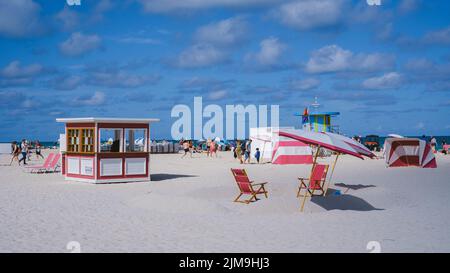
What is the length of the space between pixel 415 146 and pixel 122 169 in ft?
50.5

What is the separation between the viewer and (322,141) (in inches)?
452

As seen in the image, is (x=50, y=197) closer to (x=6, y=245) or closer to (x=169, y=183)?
(x=169, y=183)

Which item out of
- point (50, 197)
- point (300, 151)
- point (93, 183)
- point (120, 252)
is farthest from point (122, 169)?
point (300, 151)

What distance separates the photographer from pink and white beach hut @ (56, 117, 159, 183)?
18594 mm

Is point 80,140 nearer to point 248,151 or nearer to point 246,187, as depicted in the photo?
point 246,187

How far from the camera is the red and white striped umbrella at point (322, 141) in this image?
11.2 meters

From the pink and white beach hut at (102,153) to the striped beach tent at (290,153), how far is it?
11.5 metres

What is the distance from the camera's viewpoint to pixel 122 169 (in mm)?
19094

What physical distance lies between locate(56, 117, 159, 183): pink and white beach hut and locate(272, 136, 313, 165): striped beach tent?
11.5 metres

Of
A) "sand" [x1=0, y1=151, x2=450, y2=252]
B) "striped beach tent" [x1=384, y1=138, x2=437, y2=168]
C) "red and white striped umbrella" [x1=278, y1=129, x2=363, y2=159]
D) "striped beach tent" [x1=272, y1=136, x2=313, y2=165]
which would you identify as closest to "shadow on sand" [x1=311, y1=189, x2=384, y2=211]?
"sand" [x1=0, y1=151, x2=450, y2=252]

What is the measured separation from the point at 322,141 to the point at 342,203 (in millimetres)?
2203

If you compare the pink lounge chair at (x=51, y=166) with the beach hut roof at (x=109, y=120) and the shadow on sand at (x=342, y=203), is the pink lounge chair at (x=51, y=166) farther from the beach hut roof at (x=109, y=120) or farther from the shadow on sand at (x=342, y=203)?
the shadow on sand at (x=342, y=203)

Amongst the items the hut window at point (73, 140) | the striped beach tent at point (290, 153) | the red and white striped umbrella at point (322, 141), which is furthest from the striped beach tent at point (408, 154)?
the red and white striped umbrella at point (322, 141)
